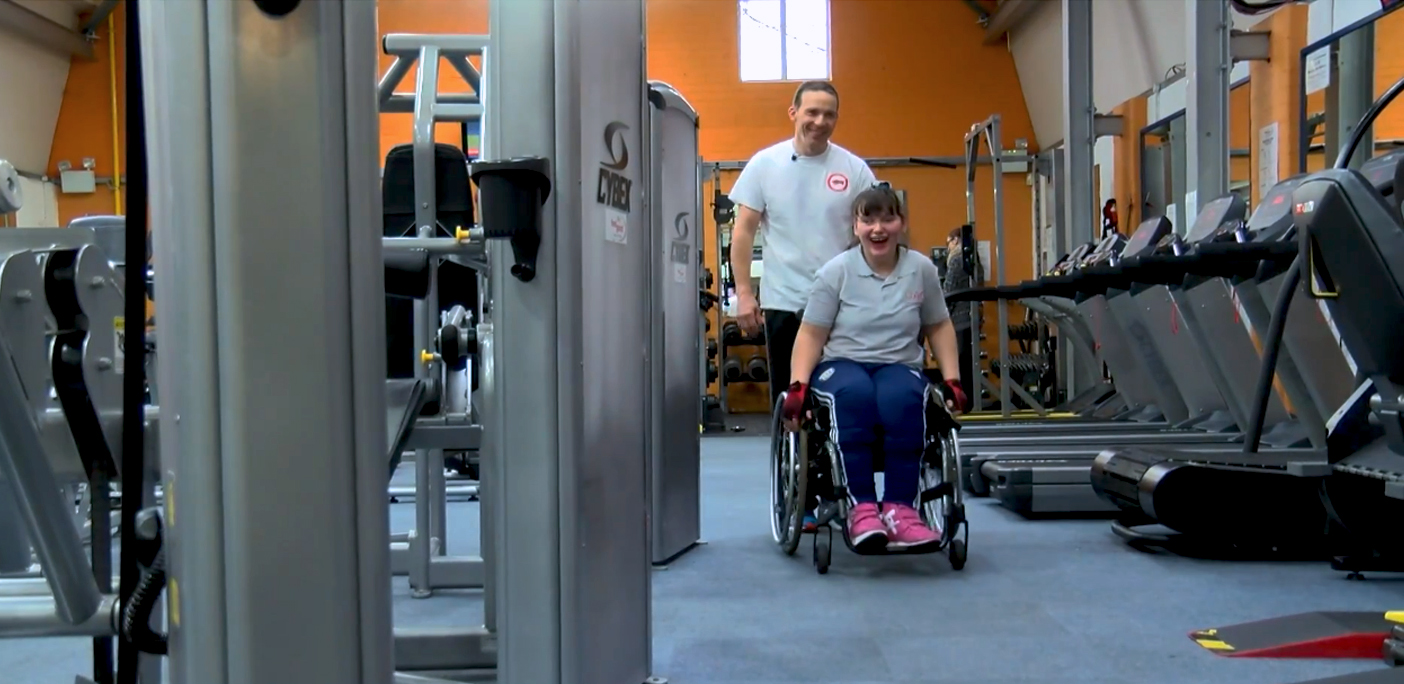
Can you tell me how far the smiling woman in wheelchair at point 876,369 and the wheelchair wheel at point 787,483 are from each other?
0.11m

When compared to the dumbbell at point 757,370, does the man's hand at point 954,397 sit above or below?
above

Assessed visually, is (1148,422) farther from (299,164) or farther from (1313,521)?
(299,164)

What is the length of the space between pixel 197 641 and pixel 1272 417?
457 centimetres

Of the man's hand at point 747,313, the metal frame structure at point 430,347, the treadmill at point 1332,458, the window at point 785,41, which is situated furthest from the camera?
the window at point 785,41

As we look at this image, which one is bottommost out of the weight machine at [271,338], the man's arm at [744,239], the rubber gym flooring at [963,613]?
the rubber gym flooring at [963,613]

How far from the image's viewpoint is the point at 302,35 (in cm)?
79

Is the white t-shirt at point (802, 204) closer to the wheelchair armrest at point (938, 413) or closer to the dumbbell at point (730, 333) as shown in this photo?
the wheelchair armrest at point (938, 413)

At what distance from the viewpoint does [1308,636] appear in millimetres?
2227

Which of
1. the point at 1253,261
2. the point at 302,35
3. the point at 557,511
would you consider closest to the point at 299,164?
the point at 302,35

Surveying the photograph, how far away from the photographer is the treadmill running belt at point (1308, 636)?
218 centimetres

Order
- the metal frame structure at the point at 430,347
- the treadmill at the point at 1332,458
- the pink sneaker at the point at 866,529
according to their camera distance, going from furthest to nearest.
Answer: the pink sneaker at the point at 866,529, the treadmill at the point at 1332,458, the metal frame structure at the point at 430,347

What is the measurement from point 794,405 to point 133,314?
7.66ft

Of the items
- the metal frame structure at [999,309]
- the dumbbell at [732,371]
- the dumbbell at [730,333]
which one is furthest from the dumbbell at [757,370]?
the metal frame structure at [999,309]

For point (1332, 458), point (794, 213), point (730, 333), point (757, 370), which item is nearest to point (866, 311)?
point (794, 213)
